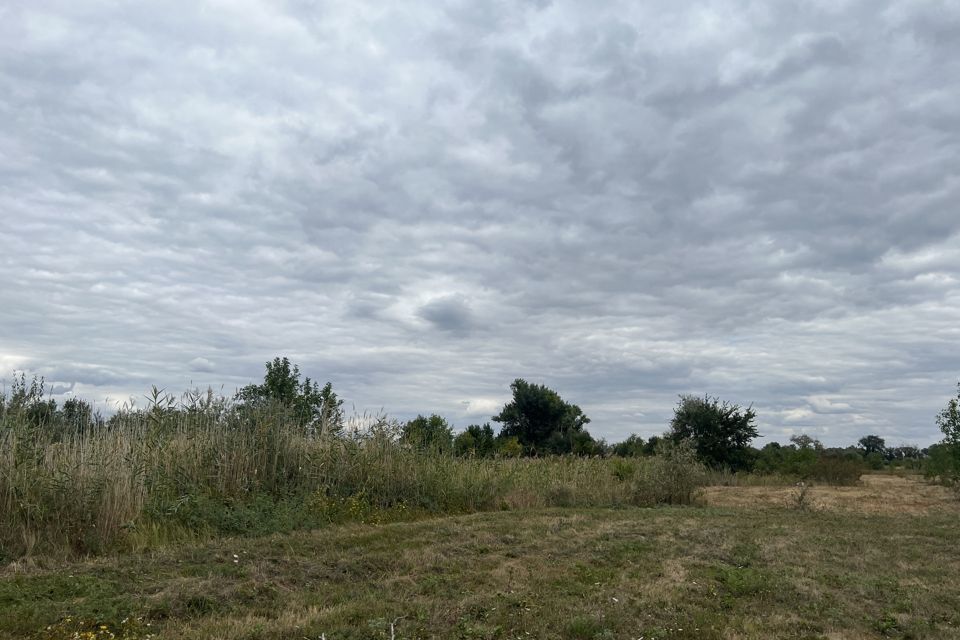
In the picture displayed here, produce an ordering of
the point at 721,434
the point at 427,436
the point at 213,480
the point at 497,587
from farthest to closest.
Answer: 1. the point at 721,434
2. the point at 427,436
3. the point at 213,480
4. the point at 497,587

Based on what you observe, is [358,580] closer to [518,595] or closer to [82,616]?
[518,595]

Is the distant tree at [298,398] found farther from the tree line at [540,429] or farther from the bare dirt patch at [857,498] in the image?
the bare dirt patch at [857,498]

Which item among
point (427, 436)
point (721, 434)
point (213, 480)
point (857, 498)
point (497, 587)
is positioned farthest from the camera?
point (721, 434)

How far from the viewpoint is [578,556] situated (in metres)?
8.97

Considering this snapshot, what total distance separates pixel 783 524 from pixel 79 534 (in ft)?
39.5

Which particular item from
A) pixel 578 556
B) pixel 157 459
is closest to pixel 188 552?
pixel 157 459

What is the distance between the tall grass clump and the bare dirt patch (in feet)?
15.5

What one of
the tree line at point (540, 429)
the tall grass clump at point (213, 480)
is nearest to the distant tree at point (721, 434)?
the tree line at point (540, 429)

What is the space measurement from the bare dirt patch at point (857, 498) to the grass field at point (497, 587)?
6.94 meters

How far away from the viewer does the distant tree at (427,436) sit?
14.7 meters

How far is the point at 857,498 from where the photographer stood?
20.6 meters

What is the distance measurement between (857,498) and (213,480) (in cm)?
1837

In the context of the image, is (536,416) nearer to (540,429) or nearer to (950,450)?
(540,429)

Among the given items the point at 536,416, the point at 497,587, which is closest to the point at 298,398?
the point at 497,587
